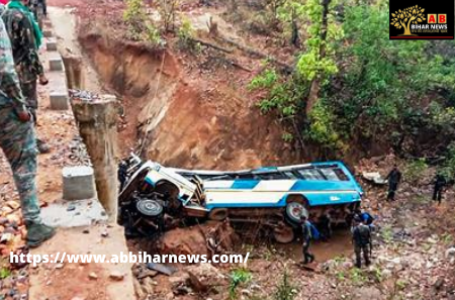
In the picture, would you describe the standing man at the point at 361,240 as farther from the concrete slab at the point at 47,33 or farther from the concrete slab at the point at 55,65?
the concrete slab at the point at 47,33

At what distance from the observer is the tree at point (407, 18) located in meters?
12.4

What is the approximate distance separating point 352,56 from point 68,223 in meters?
10.9

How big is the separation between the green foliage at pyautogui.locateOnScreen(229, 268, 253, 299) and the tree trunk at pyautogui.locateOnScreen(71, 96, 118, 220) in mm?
2459

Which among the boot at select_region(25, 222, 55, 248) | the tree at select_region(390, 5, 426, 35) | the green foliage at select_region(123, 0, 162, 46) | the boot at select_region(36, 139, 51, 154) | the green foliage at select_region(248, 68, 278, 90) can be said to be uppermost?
the green foliage at select_region(123, 0, 162, 46)

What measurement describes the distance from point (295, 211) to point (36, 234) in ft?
21.3

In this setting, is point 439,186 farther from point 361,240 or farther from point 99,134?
point 99,134

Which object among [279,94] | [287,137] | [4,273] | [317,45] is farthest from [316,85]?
[4,273]

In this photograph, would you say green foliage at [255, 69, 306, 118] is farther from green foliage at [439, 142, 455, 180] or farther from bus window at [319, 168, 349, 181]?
green foliage at [439, 142, 455, 180]

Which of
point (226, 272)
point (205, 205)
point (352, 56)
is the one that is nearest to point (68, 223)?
point (226, 272)

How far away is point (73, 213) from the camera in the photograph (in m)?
5.57

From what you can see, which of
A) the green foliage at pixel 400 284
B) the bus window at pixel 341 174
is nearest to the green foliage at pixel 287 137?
the bus window at pixel 341 174

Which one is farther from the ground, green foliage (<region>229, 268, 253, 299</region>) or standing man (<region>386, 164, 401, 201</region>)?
standing man (<region>386, 164, 401, 201</region>)

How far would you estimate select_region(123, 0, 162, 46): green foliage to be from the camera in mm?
15648

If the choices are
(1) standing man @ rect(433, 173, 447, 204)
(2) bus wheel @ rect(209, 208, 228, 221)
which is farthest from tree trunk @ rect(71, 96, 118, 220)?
(1) standing man @ rect(433, 173, 447, 204)
